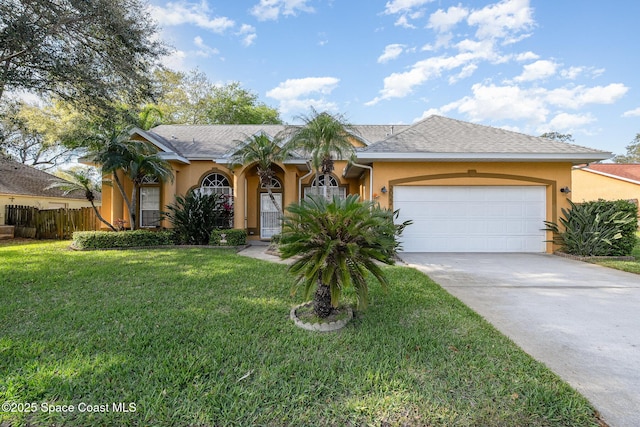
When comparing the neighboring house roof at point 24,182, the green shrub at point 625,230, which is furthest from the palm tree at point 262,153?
the neighboring house roof at point 24,182

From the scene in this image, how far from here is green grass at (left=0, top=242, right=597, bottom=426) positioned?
2.25 metres

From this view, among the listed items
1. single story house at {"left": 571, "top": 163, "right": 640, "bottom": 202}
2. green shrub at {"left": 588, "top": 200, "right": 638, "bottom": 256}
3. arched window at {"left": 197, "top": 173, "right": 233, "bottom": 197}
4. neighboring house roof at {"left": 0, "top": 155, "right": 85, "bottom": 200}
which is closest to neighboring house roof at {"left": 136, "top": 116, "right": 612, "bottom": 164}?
arched window at {"left": 197, "top": 173, "right": 233, "bottom": 197}

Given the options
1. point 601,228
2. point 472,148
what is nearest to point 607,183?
point 601,228

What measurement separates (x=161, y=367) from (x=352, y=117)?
349 inches

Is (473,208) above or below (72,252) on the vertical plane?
above

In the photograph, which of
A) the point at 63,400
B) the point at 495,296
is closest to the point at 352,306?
the point at 495,296

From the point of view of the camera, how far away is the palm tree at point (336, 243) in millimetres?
3438

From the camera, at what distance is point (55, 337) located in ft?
11.3

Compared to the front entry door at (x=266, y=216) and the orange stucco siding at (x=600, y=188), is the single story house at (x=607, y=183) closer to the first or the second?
the orange stucco siding at (x=600, y=188)

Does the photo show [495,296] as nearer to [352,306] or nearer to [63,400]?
[352,306]

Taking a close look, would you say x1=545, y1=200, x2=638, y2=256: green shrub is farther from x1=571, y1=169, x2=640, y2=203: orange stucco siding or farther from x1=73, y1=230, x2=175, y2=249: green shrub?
x1=571, y1=169, x2=640, y2=203: orange stucco siding

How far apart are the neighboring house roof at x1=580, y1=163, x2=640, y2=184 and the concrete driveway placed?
20.0m

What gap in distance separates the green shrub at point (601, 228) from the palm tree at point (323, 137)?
7.51 metres

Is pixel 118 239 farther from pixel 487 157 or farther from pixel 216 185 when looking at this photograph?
pixel 487 157
